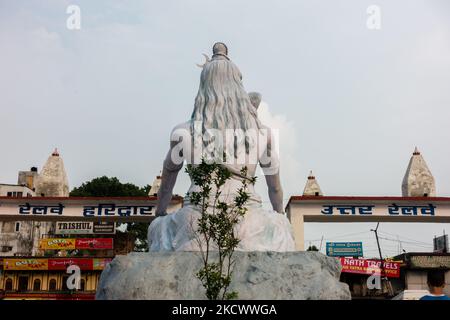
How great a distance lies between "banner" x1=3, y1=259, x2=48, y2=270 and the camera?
2858cm

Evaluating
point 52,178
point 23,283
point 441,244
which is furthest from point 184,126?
point 441,244

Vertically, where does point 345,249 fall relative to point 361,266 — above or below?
above

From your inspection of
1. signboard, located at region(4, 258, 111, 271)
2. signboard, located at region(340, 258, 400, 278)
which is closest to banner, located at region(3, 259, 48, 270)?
signboard, located at region(4, 258, 111, 271)

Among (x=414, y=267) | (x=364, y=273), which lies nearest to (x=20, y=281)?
(x=364, y=273)

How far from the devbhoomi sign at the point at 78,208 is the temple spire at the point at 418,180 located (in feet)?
33.3

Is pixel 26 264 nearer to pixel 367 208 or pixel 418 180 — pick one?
pixel 367 208

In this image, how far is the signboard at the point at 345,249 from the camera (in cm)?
3747

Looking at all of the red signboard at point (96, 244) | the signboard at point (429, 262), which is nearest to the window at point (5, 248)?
the red signboard at point (96, 244)

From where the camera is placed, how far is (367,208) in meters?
16.2

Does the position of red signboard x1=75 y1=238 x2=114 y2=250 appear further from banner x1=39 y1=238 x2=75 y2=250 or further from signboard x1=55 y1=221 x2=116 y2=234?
signboard x1=55 y1=221 x2=116 y2=234

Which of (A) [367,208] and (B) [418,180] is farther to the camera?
(B) [418,180]

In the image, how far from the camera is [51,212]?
16.3 m

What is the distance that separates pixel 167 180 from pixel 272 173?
3.72ft
